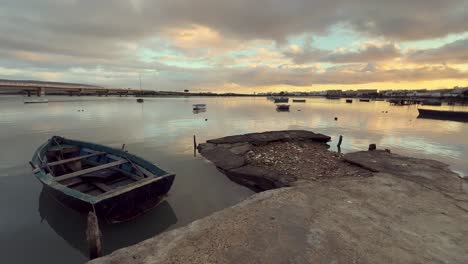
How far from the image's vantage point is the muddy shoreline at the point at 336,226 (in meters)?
4.67

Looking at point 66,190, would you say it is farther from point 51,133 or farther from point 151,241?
point 51,133

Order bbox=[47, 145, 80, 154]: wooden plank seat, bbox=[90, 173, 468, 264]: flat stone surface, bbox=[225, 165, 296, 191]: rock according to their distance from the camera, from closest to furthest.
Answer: bbox=[90, 173, 468, 264]: flat stone surface, bbox=[225, 165, 296, 191]: rock, bbox=[47, 145, 80, 154]: wooden plank seat

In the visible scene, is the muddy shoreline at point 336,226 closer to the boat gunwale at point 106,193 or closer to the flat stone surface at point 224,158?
the boat gunwale at point 106,193

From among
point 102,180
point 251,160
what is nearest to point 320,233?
point 102,180

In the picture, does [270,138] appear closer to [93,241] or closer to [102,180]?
[102,180]

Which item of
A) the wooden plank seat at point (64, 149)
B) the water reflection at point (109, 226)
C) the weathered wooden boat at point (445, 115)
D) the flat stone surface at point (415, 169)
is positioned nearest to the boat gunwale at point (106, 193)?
the wooden plank seat at point (64, 149)

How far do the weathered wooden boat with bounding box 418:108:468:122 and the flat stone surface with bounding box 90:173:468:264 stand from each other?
190 ft

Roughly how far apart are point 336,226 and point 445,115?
6483 centimetres

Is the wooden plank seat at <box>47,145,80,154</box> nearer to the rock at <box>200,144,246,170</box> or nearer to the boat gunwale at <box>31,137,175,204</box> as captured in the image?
the boat gunwale at <box>31,137,175,204</box>

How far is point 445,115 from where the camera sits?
51.6 metres

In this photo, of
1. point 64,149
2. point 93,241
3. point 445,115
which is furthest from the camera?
point 445,115

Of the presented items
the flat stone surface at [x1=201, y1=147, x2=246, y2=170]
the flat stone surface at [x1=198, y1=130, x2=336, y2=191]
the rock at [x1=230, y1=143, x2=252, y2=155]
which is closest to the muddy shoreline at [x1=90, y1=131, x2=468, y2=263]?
the flat stone surface at [x1=198, y1=130, x2=336, y2=191]

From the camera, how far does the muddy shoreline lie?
467cm

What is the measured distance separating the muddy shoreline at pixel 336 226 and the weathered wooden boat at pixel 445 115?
53.3m
